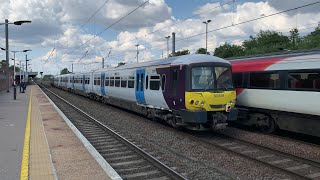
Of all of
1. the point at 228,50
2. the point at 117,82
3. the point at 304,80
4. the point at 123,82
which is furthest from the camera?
the point at 228,50

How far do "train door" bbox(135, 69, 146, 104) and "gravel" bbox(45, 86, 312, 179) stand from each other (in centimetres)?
204

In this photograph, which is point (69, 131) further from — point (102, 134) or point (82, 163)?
point (82, 163)

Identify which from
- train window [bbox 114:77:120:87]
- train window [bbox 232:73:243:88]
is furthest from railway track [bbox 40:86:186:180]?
train window [bbox 114:77:120:87]

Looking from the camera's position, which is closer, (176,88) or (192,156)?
(192,156)

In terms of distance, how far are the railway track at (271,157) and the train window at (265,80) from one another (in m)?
2.30

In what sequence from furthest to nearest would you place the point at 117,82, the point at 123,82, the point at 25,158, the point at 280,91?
the point at 117,82, the point at 123,82, the point at 280,91, the point at 25,158

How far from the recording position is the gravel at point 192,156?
28.2ft

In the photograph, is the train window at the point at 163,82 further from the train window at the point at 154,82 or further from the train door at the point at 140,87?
the train door at the point at 140,87

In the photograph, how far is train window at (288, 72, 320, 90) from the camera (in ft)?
37.5

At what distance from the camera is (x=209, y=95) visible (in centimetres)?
1312

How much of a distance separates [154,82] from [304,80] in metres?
6.26

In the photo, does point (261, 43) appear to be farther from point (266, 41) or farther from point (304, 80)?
point (304, 80)

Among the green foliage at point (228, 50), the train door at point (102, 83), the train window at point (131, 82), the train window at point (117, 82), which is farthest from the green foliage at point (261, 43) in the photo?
the train window at point (131, 82)

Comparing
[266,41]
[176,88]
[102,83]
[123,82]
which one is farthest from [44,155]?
[266,41]
